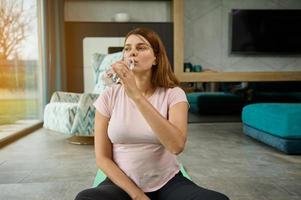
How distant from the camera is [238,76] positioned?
17.8ft

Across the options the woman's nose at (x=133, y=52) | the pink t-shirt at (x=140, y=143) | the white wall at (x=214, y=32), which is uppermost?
the white wall at (x=214, y=32)

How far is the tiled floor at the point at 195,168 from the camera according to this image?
7.14ft

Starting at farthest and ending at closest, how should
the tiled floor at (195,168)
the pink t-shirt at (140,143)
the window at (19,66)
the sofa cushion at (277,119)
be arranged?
the window at (19,66) → the sofa cushion at (277,119) → the tiled floor at (195,168) → the pink t-shirt at (140,143)

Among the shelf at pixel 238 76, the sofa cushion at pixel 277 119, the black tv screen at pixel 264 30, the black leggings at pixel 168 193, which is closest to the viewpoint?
the black leggings at pixel 168 193

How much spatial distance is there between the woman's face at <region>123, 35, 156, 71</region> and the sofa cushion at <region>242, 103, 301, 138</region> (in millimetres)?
2251

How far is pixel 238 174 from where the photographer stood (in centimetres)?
254

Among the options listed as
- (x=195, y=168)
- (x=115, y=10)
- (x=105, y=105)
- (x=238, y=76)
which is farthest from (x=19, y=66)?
(x=105, y=105)

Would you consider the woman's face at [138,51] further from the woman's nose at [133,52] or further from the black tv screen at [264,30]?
the black tv screen at [264,30]

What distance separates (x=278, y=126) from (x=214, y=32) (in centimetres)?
274

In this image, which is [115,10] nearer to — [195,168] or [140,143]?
[195,168]

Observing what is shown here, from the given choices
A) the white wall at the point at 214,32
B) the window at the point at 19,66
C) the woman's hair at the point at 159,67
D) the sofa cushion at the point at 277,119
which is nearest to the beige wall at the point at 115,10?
the white wall at the point at 214,32

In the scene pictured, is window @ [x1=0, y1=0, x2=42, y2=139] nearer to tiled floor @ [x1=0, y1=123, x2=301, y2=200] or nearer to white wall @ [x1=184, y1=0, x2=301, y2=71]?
tiled floor @ [x1=0, y1=123, x2=301, y2=200]

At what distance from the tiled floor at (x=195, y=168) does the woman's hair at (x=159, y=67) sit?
107 centimetres

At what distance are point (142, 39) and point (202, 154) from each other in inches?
82.5
